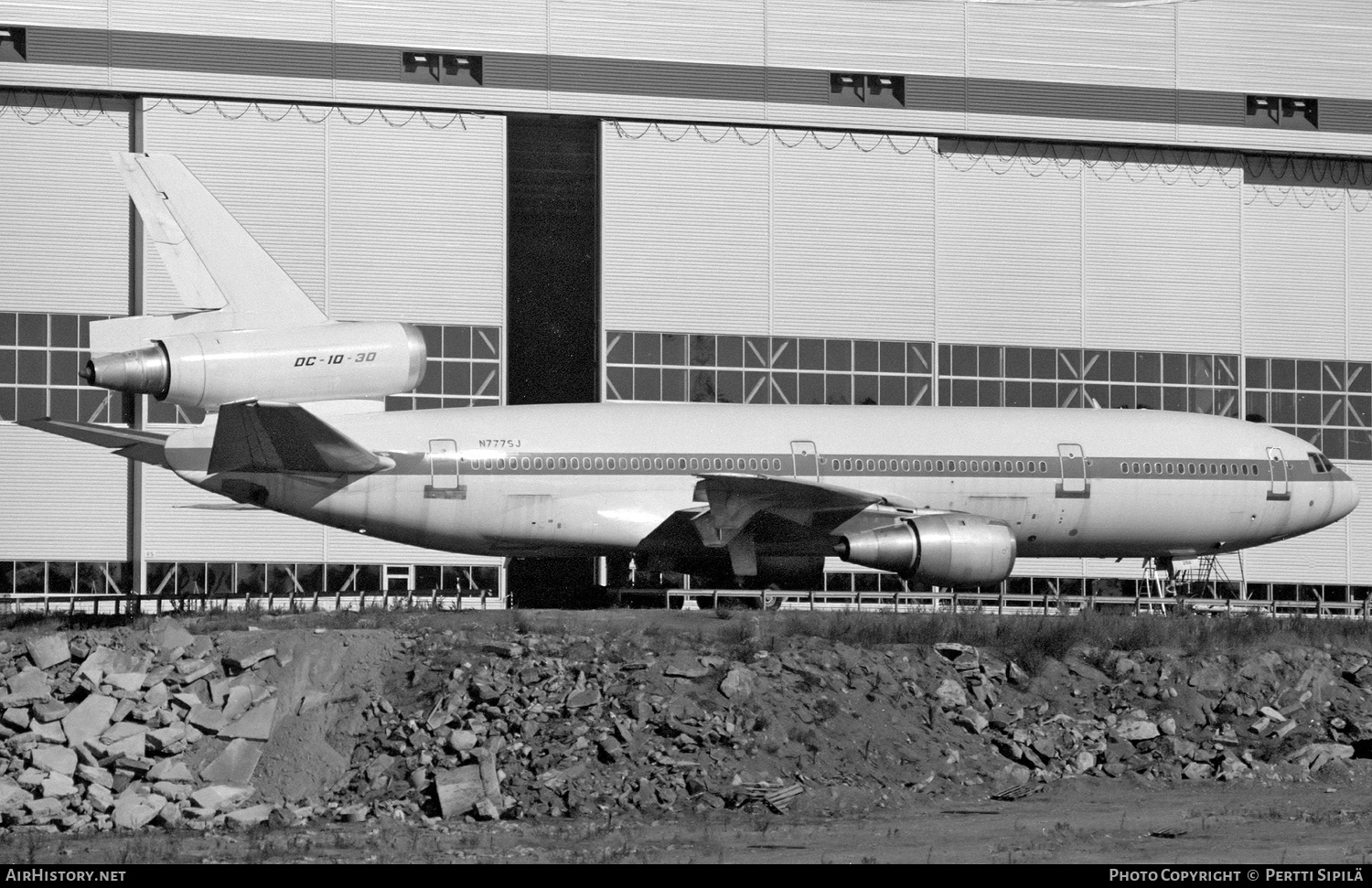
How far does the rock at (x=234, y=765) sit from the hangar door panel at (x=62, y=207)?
2399 cm

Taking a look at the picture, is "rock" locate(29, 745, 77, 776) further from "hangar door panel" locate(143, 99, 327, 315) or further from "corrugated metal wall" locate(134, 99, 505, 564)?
"hangar door panel" locate(143, 99, 327, 315)

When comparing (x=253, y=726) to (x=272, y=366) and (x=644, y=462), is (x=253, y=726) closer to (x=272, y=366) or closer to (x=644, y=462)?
(x=272, y=366)

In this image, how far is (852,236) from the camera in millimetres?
47531

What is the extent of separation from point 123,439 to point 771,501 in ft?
41.0

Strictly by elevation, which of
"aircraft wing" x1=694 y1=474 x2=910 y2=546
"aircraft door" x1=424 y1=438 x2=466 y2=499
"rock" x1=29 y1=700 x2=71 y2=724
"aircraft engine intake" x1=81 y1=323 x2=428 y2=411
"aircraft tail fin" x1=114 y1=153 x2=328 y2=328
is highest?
"aircraft tail fin" x1=114 y1=153 x2=328 y2=328

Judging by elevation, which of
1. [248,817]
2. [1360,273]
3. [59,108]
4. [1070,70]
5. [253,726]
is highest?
[1070,70]

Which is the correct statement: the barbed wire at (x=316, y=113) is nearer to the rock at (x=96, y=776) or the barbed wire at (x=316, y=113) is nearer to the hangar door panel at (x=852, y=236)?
the hangar door panel at (x=852, y=236)

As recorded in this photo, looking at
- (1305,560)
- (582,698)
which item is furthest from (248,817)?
(1305,560)

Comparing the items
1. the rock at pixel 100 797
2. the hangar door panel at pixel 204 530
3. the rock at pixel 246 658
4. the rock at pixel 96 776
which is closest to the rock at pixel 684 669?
the rock at pixel 246 658

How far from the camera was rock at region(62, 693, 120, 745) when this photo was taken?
75.6 ft

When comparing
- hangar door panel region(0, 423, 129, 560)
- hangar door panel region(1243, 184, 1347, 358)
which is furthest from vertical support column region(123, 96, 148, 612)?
hangar door panel region(1243, 184, 1347, 358)

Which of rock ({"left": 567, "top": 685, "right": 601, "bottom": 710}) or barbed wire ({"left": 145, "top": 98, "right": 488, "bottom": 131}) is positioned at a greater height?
barbed wire ({"left": 145, "top": 98, "right": 488, "bottom": 131})

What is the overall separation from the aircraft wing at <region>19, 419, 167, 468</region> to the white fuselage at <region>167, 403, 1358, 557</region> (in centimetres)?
42

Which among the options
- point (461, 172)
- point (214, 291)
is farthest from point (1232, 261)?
point (214, 291)
